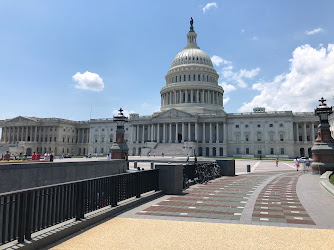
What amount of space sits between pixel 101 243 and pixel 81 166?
15052mm

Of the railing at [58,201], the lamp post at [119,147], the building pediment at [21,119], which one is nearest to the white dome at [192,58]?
the building pediment at [21,119]

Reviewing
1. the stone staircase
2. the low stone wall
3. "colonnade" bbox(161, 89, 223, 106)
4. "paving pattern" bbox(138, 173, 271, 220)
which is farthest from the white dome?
"paving pattern" bbox(138, 173, 271, 220)

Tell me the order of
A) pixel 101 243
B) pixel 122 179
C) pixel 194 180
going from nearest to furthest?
1. pixel 101 243
2. pixel 122 179
3. pixel 194 180

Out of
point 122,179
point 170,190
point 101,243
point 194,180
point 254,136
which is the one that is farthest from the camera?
point 254,136

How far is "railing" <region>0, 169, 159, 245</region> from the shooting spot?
6.61 m

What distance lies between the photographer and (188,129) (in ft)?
321

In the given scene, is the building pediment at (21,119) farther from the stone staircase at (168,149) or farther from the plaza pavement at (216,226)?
the plaza pavement at (216,226)

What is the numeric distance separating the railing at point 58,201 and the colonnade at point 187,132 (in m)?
83.2

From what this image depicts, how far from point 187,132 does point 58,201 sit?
9178 cm

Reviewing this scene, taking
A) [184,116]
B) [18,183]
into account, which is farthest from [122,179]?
[184,116]

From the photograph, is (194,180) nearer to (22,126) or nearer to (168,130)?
(168,130)

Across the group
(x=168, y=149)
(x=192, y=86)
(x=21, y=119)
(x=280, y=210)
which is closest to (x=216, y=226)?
(x=280, y=210)

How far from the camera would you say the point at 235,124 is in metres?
95.9

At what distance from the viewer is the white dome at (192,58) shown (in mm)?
116656
